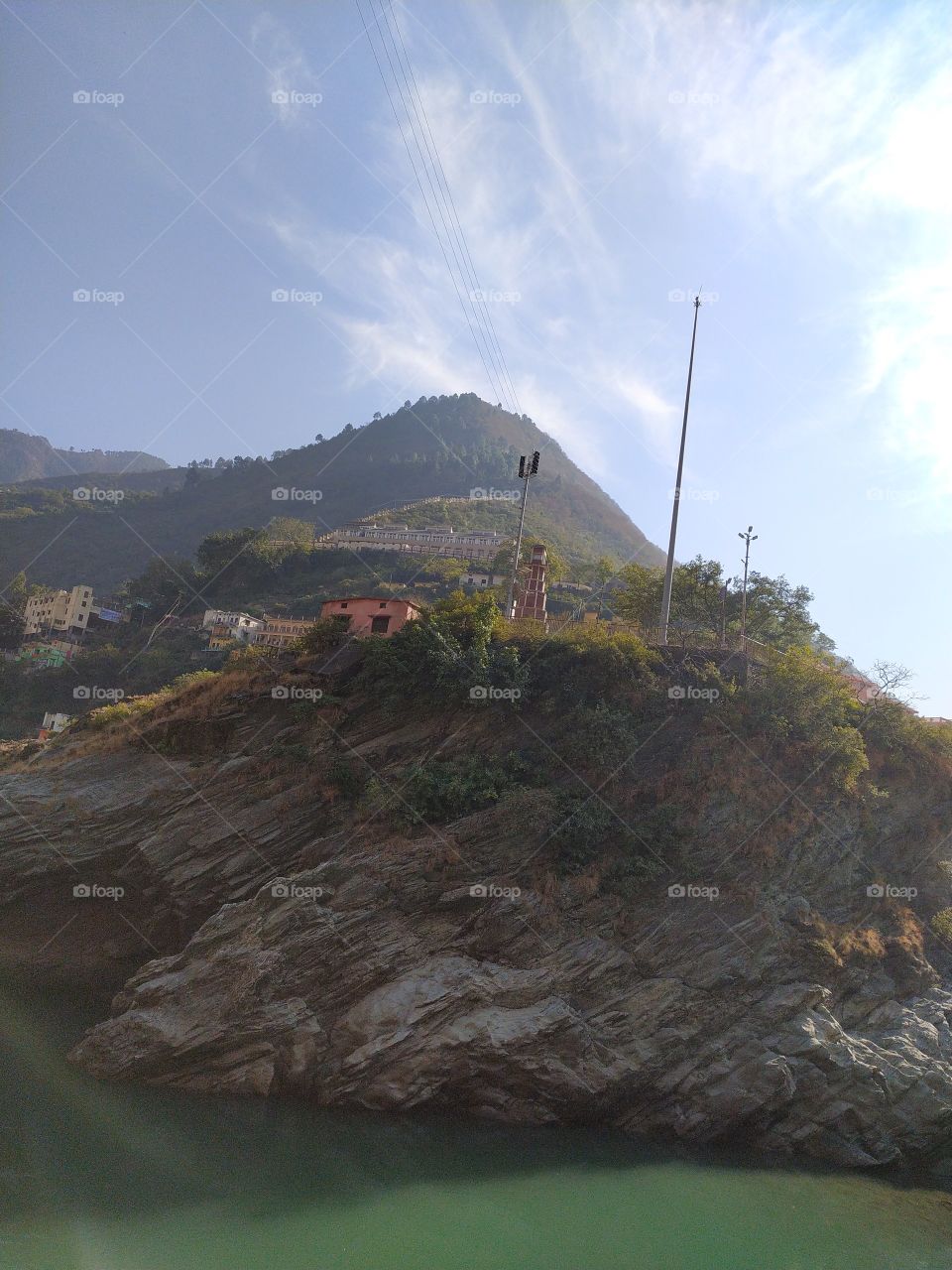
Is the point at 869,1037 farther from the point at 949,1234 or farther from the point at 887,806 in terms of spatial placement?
the point at 887,806

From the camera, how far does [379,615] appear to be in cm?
2591

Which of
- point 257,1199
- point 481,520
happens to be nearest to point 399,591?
point 481,520

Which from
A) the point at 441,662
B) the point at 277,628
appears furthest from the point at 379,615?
the point at 277,628

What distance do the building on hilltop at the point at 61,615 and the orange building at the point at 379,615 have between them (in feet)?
153

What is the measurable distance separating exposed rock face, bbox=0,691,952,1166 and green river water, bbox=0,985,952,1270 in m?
0.87

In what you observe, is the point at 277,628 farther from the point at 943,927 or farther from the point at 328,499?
the point at 328,499

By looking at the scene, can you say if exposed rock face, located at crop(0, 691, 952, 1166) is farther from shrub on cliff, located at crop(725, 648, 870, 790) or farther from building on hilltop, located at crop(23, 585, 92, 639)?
building on hilltop, located at crop(23, 585, 92, 639)

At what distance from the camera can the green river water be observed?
453 inches

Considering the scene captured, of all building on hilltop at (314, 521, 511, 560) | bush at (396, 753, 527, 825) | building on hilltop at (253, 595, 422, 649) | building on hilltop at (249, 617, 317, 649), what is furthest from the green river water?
building on hilltop at (314, 521, 511, 560)

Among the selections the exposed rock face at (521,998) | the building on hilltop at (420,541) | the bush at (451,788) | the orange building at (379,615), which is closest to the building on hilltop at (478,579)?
the building on hilltop at (420,541)

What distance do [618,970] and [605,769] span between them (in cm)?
532

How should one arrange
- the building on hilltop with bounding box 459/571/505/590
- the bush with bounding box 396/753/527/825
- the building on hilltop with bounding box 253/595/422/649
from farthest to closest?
the building on hilltop with bounding box 459/571/505/590 < the building on hilltop with bounding box 253/595/422/649 < the bush with bounding box 396/753/527/825

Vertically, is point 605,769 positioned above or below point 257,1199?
above

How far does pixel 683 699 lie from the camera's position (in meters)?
23.5
